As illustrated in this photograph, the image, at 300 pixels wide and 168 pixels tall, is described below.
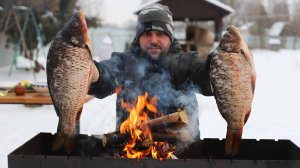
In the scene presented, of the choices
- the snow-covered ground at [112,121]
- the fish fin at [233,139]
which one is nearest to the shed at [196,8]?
the snow-covered ground at [112,121]

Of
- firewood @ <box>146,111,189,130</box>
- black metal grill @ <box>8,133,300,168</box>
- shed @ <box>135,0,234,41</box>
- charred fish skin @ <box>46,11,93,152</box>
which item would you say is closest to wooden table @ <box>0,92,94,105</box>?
black metal grill @ <box>8,133,300,168</box>

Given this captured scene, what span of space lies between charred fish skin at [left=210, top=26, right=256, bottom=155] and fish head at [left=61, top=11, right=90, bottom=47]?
2.11 feet

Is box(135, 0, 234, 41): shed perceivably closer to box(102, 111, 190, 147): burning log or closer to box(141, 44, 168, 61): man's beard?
box(141, 44, 168, 61): man's beard

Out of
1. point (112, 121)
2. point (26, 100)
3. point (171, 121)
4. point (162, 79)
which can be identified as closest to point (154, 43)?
point (162, 79)

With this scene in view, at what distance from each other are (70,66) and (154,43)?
0.96m

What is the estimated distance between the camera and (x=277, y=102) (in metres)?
9.23

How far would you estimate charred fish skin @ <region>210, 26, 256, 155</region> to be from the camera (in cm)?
182

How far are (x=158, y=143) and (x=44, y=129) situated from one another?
14.1 feet

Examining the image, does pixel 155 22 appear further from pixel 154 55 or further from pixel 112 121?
pixel 112 121

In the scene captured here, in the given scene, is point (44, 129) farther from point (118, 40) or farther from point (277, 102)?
point (118, 40)

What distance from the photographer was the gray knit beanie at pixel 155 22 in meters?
2.65

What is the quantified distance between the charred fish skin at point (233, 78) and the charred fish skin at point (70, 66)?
63 centimetres

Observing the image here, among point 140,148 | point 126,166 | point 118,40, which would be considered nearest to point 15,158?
point 126,166

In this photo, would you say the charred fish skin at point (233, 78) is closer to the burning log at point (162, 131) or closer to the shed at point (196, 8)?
the burning log at point (162, 131)
